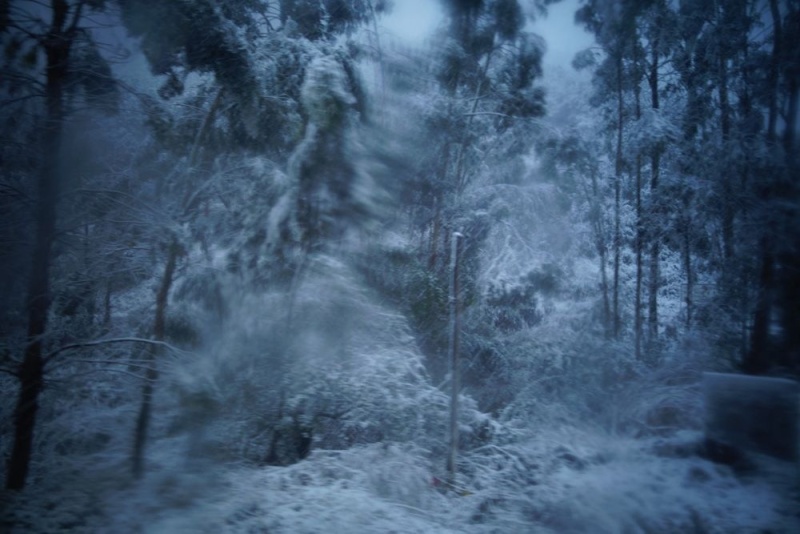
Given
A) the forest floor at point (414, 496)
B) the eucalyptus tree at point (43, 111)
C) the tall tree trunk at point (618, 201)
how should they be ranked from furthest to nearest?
the tall tree trunk at point (618, 201)
the eucalyptus tree at point (43, 111)
the forest floor at point (414, 496)

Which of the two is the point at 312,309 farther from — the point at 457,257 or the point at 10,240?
the point at 10,240

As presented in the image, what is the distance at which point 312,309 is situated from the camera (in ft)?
31.1

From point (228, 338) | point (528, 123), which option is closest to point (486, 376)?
point (228, 338)

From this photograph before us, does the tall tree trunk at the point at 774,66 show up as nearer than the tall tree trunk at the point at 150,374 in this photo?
No

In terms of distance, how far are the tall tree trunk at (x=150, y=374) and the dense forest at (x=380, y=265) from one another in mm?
53

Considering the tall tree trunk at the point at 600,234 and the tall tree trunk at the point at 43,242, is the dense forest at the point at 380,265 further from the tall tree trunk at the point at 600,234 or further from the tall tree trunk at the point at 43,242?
the tall tree trunk at the point at 600,234

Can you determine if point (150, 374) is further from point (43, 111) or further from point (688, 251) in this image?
point (688, 251)

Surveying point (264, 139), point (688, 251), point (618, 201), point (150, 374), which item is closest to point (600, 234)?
point (618, 201)

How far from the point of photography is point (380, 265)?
11.3 metres

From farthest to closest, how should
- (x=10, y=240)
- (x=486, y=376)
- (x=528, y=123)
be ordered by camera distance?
1. (x=528, y=123)
2. (x=486, y=376)
3. (x=10, y=240)

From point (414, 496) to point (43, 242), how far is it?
19.5 ft

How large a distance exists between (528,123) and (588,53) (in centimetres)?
305

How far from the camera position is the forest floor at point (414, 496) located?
218 inches

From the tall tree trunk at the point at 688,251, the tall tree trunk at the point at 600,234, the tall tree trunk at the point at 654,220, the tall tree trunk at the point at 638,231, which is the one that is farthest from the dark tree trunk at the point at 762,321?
the tall tree trunk at the point at 600,234
